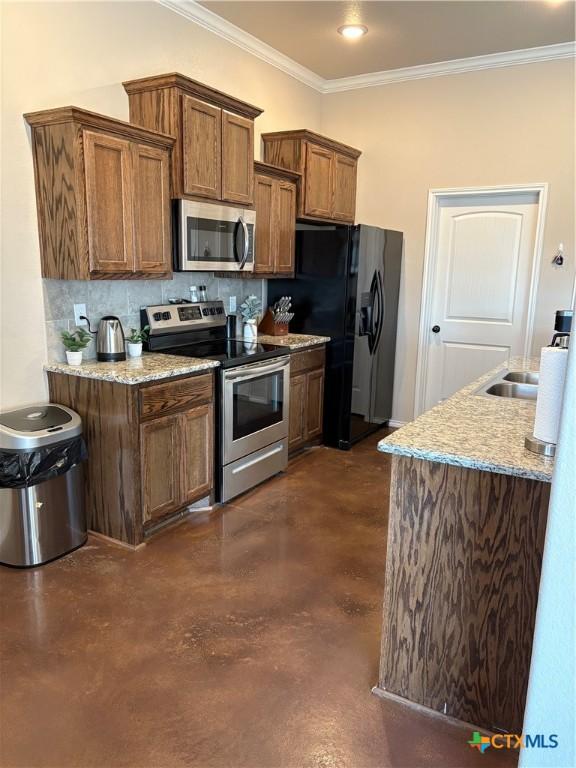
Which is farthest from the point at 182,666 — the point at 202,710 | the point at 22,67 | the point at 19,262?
the point at 22,67

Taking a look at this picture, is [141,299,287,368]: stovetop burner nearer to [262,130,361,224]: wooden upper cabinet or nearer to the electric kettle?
the electric kettle

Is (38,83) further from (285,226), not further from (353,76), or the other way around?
(353,76)

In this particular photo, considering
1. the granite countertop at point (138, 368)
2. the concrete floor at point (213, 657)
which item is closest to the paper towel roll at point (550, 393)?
the concrete floor at point (213, 657)

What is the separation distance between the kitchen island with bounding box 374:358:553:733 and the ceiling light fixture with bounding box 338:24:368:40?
3.14 meters

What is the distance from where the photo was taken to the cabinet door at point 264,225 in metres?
4.06

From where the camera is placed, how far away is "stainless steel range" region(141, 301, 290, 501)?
135 inches

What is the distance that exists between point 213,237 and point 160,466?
4.91 ft

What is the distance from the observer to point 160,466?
120 inches

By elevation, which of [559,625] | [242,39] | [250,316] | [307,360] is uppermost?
[242,39]

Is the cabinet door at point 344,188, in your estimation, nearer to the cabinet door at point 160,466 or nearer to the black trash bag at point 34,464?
the cabinet door at point 160,466

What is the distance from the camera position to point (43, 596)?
2.53 meters

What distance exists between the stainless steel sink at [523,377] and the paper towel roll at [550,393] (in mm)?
1495

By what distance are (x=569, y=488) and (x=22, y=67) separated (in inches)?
119

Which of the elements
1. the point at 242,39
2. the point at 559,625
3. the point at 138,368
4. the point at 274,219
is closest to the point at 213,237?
the point at 274,219
